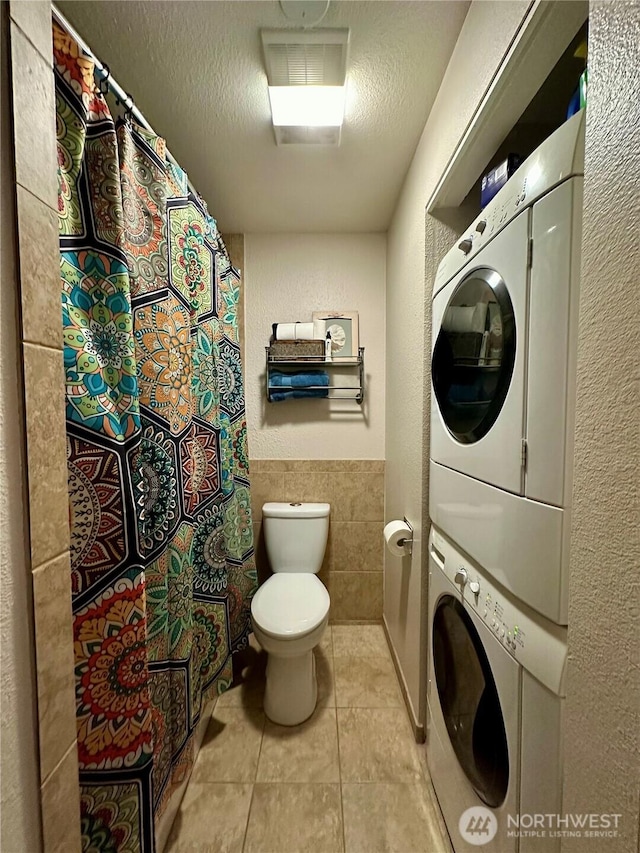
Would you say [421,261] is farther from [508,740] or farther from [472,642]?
[508,740]

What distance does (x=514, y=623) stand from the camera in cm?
63

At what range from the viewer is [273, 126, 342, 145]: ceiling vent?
3.93ft

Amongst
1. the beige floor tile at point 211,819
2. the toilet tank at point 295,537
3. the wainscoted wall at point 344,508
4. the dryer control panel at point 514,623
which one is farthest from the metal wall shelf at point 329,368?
the beige floor tile at point 211,819

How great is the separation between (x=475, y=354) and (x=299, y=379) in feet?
3.87

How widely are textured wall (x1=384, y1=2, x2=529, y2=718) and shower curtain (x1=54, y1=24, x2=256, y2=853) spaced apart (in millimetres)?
793

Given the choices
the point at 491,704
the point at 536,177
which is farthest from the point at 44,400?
the point at 491,704

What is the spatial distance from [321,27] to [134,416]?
1126mm

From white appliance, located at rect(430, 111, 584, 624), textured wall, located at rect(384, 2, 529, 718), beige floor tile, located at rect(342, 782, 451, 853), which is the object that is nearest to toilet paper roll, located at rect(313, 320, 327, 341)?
textured wall, located at rect(384, 2, 529, 718)

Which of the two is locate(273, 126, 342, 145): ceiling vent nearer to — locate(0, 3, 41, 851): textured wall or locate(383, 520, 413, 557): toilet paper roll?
locate(0, 3, 41, 851): textured wall

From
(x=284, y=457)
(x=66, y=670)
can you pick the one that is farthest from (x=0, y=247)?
(x=284, y=457)

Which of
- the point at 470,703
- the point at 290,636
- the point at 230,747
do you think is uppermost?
the point at 470,703

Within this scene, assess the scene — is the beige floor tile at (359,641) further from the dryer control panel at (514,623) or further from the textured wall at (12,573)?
the textured wall at (12,573)

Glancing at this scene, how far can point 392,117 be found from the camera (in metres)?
1.16

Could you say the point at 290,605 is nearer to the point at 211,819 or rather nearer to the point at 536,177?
the point at 211,819
